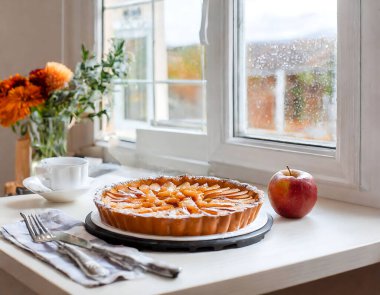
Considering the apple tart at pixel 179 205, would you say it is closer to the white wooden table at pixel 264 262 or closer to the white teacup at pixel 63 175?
the white wooden table at pixel 264 262

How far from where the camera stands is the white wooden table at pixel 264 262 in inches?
30.6

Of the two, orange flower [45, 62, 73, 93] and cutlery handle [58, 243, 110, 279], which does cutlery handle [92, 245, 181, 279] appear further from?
orange flower [45, 62, 73, 93]

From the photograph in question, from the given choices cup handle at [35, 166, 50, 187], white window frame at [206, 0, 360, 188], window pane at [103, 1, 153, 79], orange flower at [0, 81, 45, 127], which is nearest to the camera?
white window frame at [206, 0, 360, 188]

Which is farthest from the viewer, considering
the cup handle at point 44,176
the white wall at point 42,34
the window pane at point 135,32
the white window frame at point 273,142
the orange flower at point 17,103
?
the white wall at point 42,34

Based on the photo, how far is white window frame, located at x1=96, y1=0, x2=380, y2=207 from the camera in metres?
1.18

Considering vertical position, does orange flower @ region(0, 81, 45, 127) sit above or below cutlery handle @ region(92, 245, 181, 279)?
above

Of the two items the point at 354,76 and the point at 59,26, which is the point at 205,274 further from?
the point at 59,26

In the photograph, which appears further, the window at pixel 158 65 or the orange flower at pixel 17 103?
the window at pixel 158 65

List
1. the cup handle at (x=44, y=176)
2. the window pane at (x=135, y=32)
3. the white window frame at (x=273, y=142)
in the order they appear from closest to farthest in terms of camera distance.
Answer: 1. the white window frame at (x=273, y=142)
2. the cup handle at (x=44, y=176)
3. the window pane at (x=135, y=32)

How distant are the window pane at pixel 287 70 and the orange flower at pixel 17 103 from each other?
22.7 inches

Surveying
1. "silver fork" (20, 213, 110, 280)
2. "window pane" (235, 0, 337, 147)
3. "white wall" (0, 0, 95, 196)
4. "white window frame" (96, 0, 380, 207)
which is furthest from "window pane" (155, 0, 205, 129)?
"silver fork" (20, 213, 110, 280)

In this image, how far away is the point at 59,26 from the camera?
7.17 feet

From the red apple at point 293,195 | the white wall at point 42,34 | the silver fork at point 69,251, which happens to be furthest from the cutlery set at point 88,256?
the white wall at point 42,34

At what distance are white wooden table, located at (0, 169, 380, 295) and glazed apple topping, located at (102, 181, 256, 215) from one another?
8 cm
